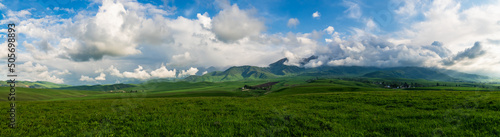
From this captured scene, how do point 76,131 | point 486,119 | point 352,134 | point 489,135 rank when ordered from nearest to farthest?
point 489,135 → point 352,134 → point 486,119 → point 76,131

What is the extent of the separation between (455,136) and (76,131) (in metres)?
20.8

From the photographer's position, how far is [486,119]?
10.6 meters

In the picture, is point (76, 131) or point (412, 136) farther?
point (76, 131)

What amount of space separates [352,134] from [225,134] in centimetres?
676

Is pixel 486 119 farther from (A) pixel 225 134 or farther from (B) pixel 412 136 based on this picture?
(A) pixel 225 134

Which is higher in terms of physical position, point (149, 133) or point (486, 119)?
point (486, 119)

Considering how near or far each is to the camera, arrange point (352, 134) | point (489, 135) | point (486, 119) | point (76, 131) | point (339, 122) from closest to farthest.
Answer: point (489, 135) < point (352, 134) < point (486, 119) < point (76, 131) < point (339, 122)

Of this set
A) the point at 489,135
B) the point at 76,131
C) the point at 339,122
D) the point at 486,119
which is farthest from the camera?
the point at 339,122

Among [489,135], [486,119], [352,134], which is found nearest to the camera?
[489,135]

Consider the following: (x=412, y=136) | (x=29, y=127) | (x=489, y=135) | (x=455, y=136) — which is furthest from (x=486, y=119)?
(x=29, y=127)

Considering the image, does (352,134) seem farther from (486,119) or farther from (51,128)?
(51,128)

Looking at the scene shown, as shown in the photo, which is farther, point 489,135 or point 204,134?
point 204,134

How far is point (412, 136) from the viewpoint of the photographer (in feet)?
30.4

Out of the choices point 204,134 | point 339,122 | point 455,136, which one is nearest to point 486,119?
point 455,136
